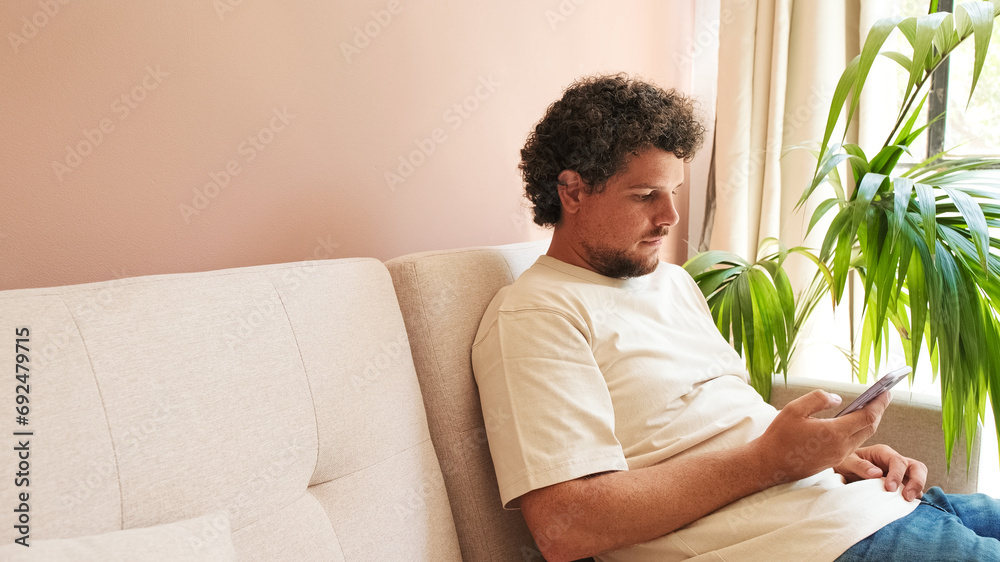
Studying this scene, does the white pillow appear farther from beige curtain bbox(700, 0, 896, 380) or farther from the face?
beige curtain bbox(700, 0, 896, 380)

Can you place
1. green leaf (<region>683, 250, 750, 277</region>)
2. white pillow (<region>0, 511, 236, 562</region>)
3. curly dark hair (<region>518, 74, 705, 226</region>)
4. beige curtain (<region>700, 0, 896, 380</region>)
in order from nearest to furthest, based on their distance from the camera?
1. white pillow (<region>0, 511, 236, 562</region>)
2. curly dark hair (<region>518, 74, 705, 226</region>)
3. green leaf (<region>683, 250, 750, 277</region>)
4. beige curtain (<region>700, 0, 896, 380</region>)

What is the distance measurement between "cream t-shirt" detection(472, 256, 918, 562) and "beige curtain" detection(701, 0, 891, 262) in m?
1.14

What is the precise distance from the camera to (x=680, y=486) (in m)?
0.99

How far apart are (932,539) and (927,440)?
0.45m

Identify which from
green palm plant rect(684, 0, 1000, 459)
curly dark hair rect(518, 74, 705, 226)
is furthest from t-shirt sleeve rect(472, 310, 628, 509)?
green palm plant rect(684, 0, 1000, 459)

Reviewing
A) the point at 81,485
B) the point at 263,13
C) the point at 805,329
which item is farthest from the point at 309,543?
the point at 805,329

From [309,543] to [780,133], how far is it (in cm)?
200

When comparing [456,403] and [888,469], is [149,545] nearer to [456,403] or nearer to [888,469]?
[456,403]

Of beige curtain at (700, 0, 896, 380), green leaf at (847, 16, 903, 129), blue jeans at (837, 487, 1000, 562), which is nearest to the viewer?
blue jeans at (837, 487, 1000, 562)

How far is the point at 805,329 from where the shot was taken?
2189 millimetres

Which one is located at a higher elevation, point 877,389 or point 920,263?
point 920,263

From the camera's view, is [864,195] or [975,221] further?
[864,195]

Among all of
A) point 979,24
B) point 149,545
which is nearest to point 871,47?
point 979,24

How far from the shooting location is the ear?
4.18ft
